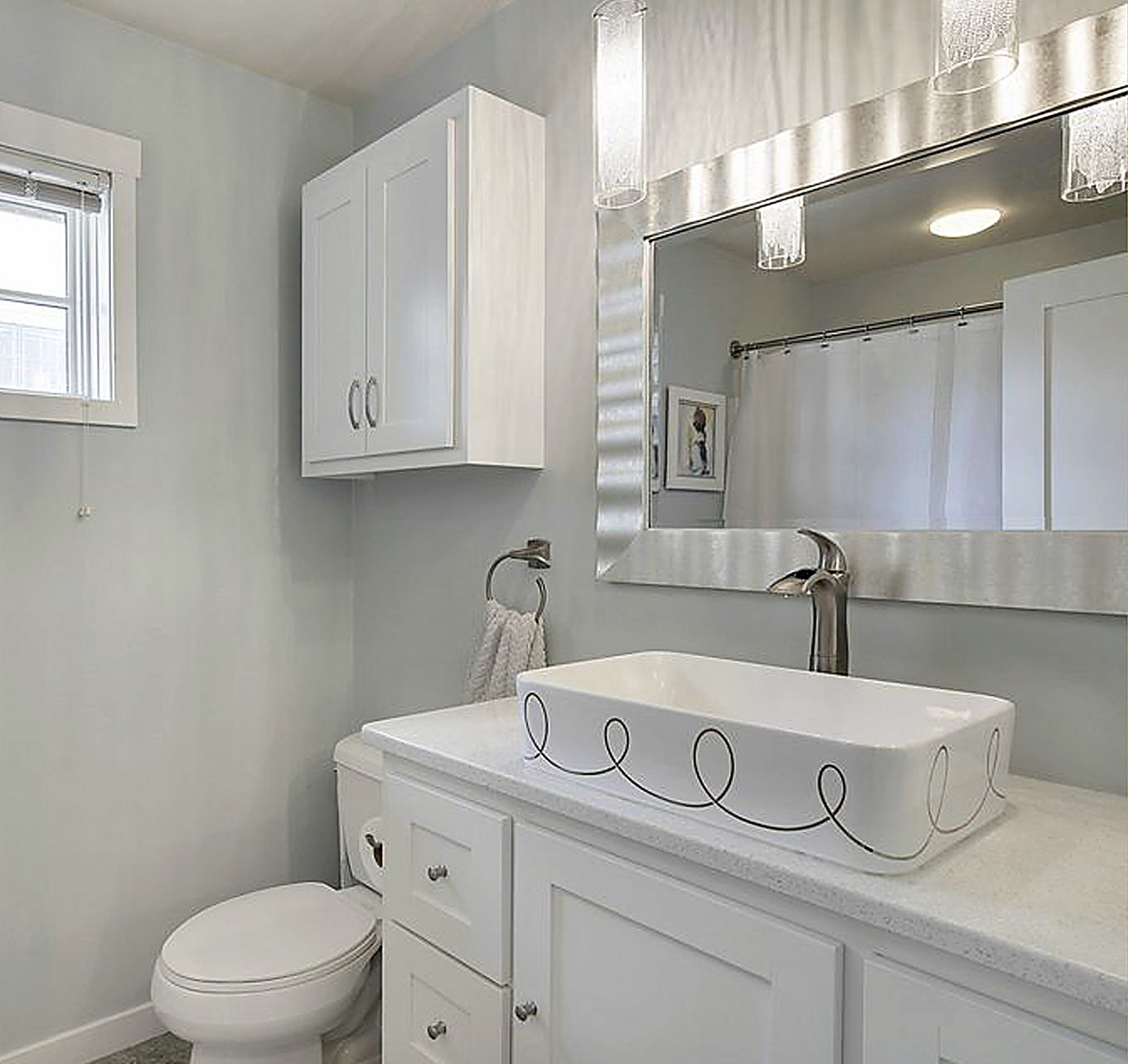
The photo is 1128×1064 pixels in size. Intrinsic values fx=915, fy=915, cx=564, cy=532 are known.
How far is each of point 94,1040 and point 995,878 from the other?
2187 mm

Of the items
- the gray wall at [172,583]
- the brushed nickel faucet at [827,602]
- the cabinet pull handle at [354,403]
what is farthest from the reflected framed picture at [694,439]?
the gray wall at [172,583]

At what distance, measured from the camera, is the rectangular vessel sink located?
3.00ft

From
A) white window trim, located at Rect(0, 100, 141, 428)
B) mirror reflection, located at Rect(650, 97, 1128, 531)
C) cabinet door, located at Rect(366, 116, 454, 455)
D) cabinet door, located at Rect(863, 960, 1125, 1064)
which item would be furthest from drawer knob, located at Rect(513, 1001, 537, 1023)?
white window trim, located at Rect(0, 100, 141, 428)

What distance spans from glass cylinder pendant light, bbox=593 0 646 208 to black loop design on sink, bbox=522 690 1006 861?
2.49ft

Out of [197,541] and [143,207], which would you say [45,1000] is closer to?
[197,541]

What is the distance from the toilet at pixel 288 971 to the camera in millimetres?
1753

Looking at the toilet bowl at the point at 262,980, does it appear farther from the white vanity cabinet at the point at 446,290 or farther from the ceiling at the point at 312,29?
the ceiling at the point at 312,29

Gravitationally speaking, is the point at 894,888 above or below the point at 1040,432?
below

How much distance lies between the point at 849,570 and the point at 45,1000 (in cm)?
207

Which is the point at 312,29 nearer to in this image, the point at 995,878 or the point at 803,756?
the point at 803,756

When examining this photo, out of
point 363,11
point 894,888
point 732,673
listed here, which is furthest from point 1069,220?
point 363,11

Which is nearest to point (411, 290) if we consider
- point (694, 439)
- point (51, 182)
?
point (694, 439)

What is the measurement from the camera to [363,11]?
215 centimetres

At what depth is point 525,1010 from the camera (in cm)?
125
